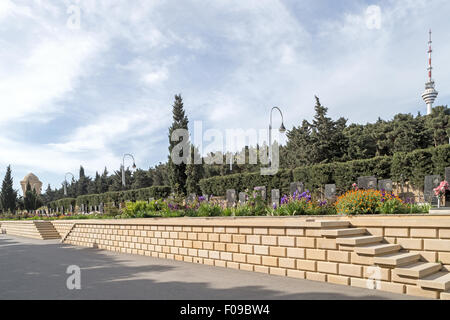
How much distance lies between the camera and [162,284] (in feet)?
21.7

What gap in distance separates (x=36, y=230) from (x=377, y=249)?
22294 millimetres

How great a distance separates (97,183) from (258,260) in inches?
2715

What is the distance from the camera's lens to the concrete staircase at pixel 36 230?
68.7ft

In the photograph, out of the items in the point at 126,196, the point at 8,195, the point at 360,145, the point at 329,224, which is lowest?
the point at 8,195

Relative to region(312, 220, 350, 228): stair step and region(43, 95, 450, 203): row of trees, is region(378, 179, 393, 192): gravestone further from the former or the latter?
region(43, 95, 450, 203): row of trees

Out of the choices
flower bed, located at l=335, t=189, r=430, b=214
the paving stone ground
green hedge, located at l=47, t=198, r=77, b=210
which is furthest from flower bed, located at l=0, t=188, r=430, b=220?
green hedge, located at l=47, t=198, r=77, b=210

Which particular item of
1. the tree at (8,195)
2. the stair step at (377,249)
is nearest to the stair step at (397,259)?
the stair step at (377,249)

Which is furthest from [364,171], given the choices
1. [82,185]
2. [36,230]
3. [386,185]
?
[82,185]

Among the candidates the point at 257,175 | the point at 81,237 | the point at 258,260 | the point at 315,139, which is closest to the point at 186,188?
the point at 257,175

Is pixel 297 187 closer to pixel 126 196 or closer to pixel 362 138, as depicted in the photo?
pixel 362 138

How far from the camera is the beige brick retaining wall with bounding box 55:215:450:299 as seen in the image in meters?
5.61
